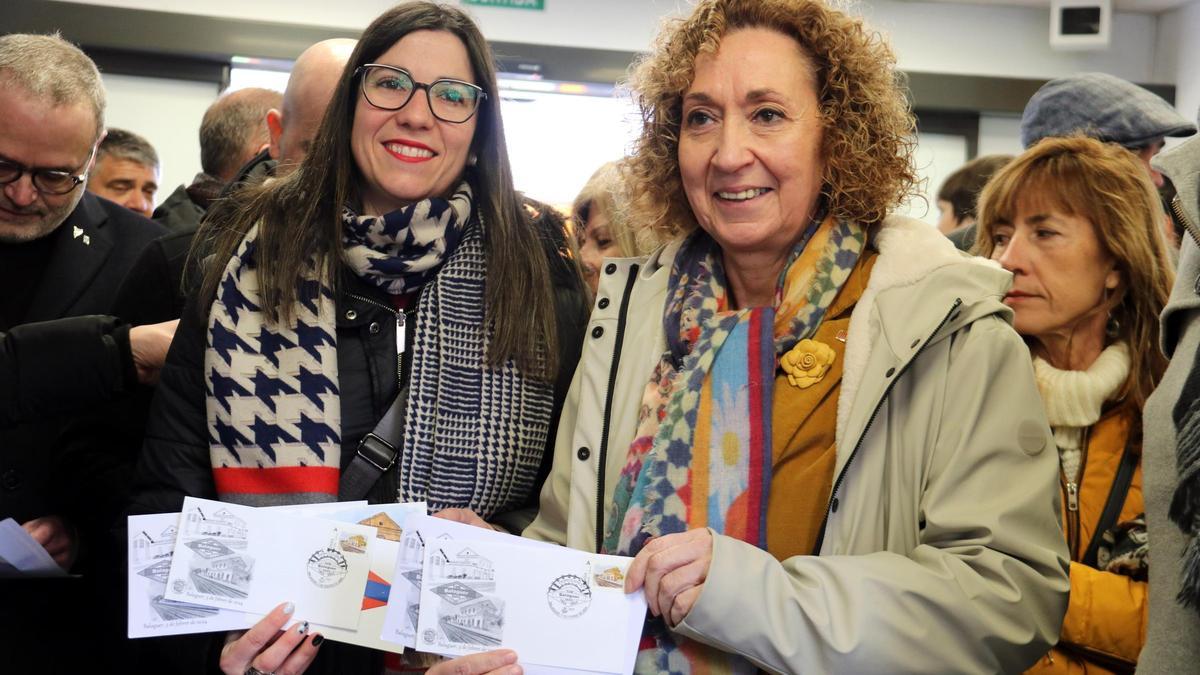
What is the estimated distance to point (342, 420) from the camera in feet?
7.57

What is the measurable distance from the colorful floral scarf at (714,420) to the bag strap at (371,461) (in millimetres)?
490

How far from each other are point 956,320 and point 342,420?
3.91 feet

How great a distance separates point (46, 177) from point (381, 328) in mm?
1329

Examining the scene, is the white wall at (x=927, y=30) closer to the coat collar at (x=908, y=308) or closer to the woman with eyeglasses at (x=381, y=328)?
the woman with eyeglasses at (x=381, y=328)

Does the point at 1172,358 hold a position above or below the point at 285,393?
above

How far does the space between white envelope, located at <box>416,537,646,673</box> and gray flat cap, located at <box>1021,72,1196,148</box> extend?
2.50 meters

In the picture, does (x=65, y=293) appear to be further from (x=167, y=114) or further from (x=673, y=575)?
(x=167, y=114)

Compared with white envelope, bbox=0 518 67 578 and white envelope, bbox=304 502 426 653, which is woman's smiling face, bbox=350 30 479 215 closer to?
white envelope, bbox=304 502 426 653

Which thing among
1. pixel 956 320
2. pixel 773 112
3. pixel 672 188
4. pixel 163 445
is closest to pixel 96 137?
pixel 163 445

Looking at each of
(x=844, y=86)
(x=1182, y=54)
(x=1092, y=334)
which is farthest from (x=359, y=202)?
(x=1182, y=54)

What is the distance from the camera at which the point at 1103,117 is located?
356 cm

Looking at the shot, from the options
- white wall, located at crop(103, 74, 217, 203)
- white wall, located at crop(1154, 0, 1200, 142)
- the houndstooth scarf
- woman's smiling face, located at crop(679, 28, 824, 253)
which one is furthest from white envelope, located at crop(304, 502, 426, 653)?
white wall, located at crop(1154, 0, 1200, 142)

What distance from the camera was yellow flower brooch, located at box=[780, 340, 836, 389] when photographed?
2010 millimetres

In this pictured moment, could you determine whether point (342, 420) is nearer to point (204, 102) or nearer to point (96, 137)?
point (96, 137)
